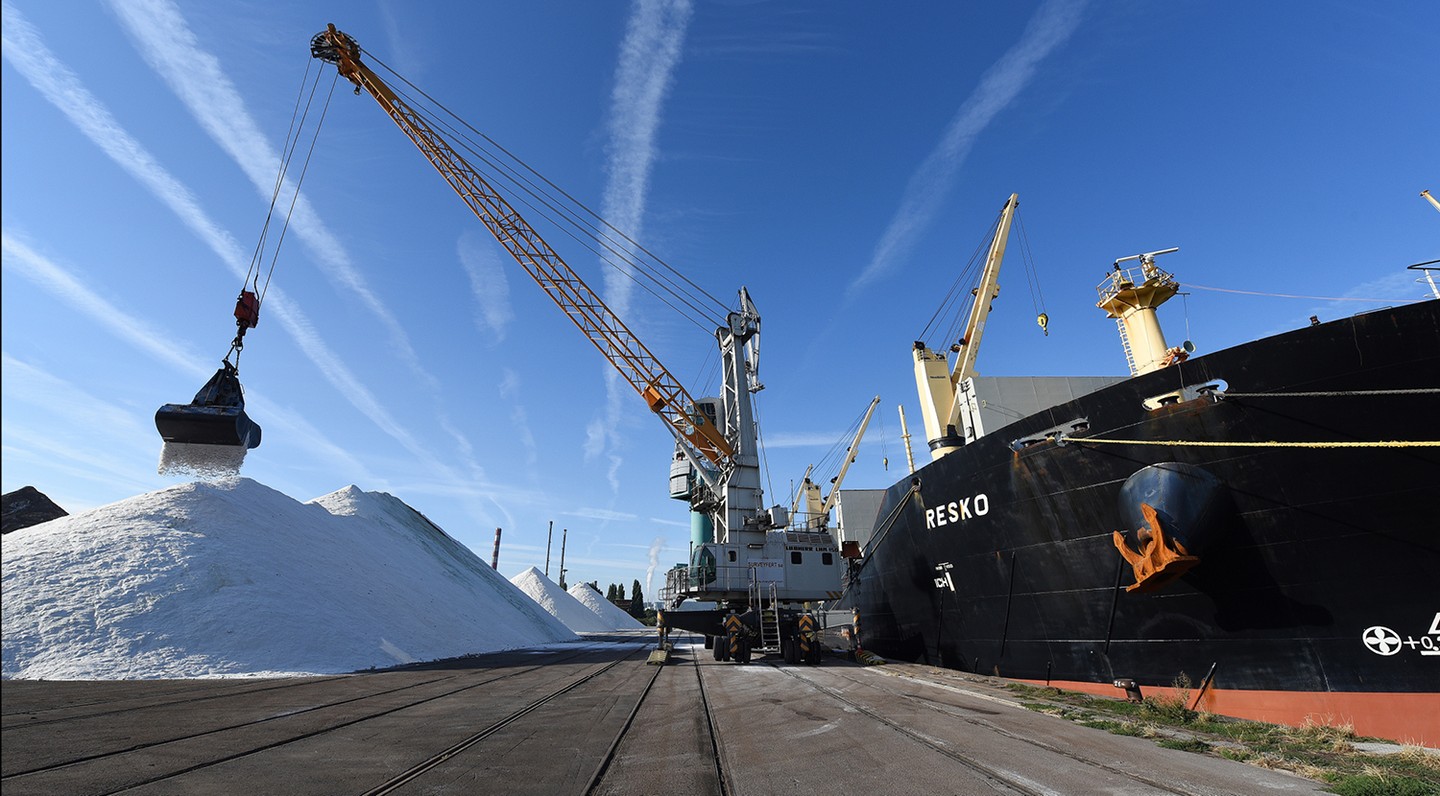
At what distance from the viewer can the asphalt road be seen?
20.7 feet

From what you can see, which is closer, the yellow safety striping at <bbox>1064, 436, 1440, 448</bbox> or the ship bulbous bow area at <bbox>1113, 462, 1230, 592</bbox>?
the yellow safety striping at <bbox>1064, 436, 1440, 448</bbox>

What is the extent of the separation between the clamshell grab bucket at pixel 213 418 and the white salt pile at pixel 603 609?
6651 cm

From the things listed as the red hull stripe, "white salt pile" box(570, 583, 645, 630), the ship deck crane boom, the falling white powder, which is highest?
the ship deck crane boom

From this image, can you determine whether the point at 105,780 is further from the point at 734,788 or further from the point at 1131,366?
the point at 1131,366

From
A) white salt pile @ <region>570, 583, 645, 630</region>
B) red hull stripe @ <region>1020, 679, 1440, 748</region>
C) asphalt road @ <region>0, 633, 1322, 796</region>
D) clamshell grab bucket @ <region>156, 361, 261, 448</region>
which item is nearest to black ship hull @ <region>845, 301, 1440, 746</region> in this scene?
red hull stripe @ <region>1020, 679, 1440, 748</region>

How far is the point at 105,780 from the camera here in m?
6.25

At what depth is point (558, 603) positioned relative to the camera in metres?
72.9

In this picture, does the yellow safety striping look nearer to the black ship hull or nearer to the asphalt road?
the black ship hull

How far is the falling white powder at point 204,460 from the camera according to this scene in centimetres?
1959

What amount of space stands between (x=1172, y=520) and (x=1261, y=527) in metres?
1.43

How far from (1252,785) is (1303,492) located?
216 inches

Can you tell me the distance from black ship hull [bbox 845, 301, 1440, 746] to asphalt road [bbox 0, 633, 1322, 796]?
9.35ft

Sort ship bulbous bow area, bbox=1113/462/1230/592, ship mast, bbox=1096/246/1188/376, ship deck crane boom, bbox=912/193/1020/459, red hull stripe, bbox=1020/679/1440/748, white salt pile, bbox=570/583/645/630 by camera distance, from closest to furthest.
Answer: red hull stripe, bbox=1020/679/1440/748 → ship bulbous bow area, bbox=1113/462/1230/592 → ship mast, bbox=1096/246/1188/376 → ship deck crane boom, bbox=912/193/1020/459 → white salt pile, bbox=570/583/645/630

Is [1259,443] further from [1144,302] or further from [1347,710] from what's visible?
[1144,302]
